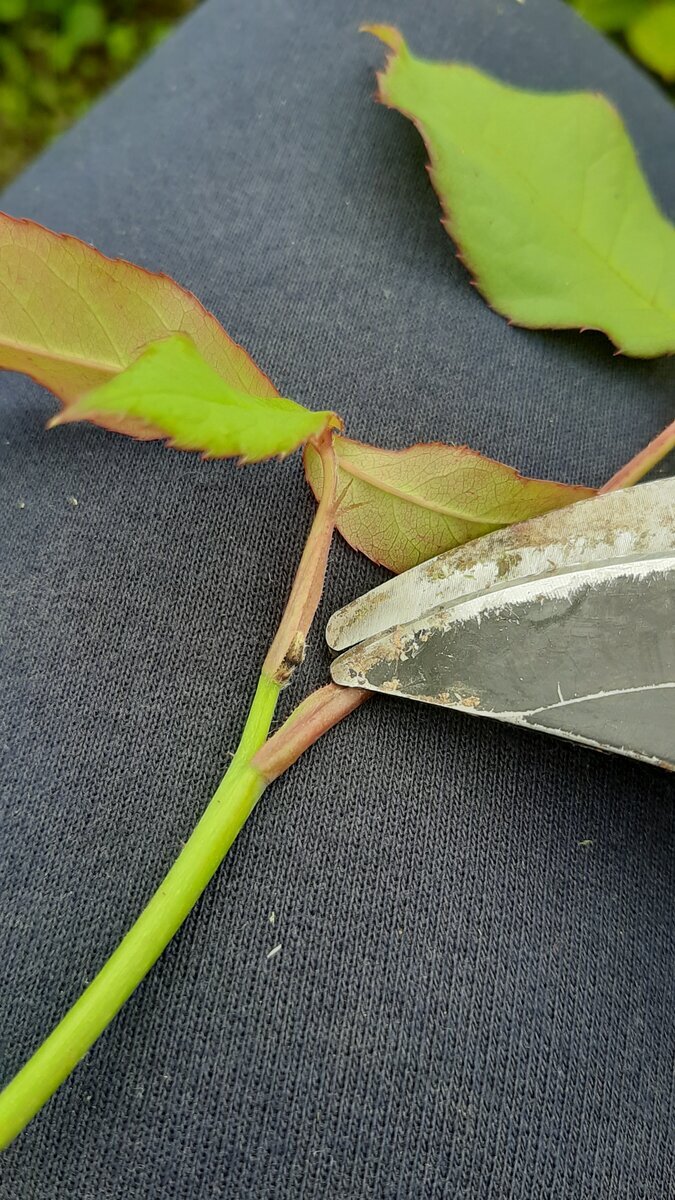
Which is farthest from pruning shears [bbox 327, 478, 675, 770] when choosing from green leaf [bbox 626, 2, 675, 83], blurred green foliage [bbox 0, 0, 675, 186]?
blurred green foliage [bbox 0, 0, 675, 186]

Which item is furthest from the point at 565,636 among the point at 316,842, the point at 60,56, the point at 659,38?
the point at 60,56

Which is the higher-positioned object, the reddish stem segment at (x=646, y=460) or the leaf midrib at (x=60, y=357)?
the leaf midrib at (x=60, y=357)

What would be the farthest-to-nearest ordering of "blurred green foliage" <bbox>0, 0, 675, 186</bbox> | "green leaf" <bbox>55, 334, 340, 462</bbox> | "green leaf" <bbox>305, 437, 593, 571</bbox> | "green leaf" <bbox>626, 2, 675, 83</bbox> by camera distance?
"blurred green foliage" <bbox>0, 0, 675, 186</bbox>, "green leaf" <bbox>626, 2, 675, 83</bbox>, "green leaf" <bbox>305, 437, 593, 571</bbox>, "green leaf" <bbox>55, 334, 340, 462</bbox>

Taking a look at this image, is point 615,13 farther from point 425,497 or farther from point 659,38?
point 425,497

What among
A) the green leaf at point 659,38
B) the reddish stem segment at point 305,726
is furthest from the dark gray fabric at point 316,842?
the green leaf at point 659,38

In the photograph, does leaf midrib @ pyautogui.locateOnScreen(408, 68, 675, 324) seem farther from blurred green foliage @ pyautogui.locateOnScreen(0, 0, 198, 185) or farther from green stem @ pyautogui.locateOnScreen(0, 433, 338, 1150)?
blurred green foliage @ pyautogui.locateOnScreen(0, 0, 198, 185)

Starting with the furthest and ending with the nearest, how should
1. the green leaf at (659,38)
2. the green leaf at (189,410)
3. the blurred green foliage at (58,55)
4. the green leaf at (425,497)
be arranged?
the blurred green foliage at (58,55) < the green leaf at (659,38) < the green leaf at (425,497) < the green leaf at (189,410)

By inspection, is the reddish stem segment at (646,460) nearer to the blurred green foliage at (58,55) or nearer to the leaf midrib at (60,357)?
the leaf midrib at (60,357)
